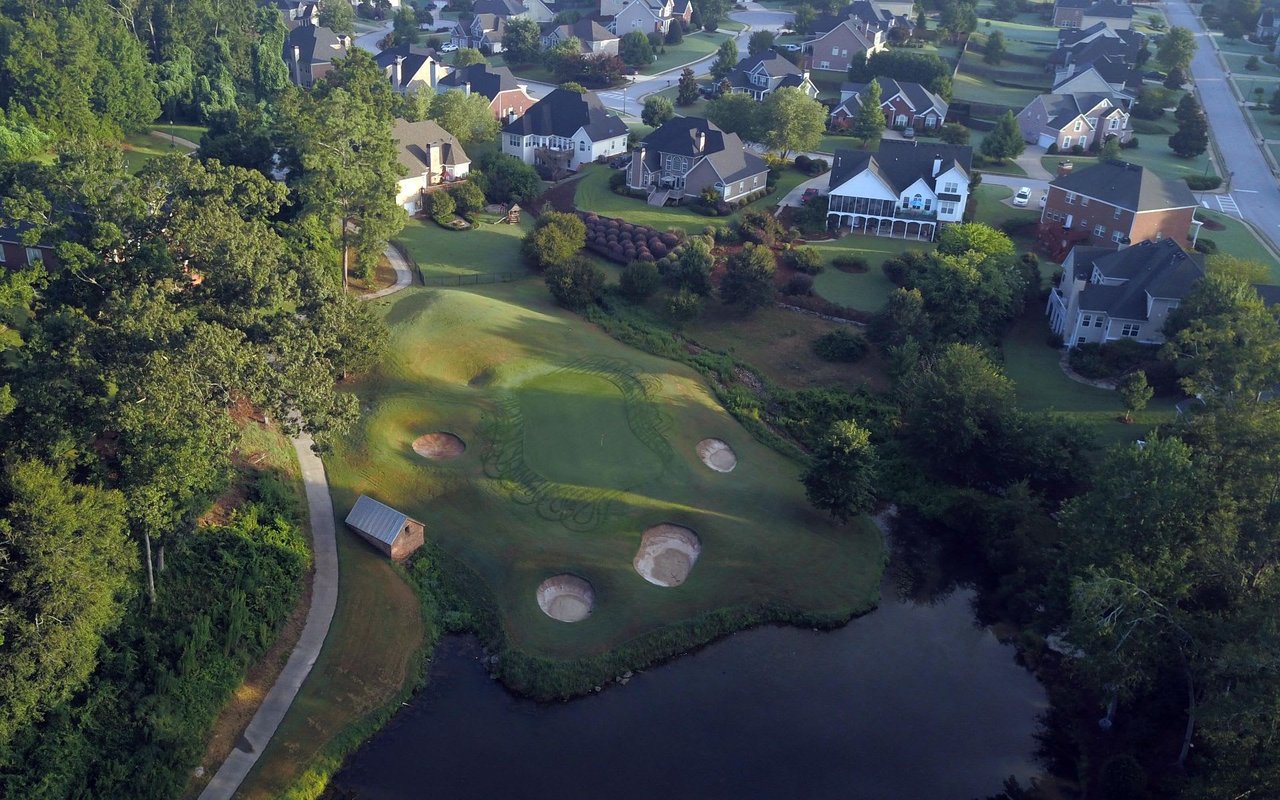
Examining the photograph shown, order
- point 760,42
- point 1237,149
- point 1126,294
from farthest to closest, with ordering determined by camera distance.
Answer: point 760,42 → point 1237,149 → point 1126,294

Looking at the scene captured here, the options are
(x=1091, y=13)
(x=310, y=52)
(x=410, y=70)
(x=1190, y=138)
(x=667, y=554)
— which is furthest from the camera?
(x=1091, y=13)

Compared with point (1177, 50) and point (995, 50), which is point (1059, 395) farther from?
point (1177, 50)

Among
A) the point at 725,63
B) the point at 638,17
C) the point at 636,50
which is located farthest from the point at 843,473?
the point at 638,17

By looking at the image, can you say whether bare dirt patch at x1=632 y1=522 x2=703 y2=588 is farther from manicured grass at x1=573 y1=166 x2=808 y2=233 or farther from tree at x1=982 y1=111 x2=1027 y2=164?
tree at x1=982 y1=111 x2=1027 y2=164

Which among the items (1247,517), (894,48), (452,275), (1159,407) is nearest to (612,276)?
(452,275)

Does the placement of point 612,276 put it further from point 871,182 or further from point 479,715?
point 479,715

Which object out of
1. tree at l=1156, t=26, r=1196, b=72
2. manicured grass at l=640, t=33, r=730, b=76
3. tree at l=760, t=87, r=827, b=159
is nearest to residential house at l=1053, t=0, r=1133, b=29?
tree at l=1156, t=26, r=1196, b=72

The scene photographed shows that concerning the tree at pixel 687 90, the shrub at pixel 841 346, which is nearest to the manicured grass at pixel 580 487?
the shrub at pixel 841 346
